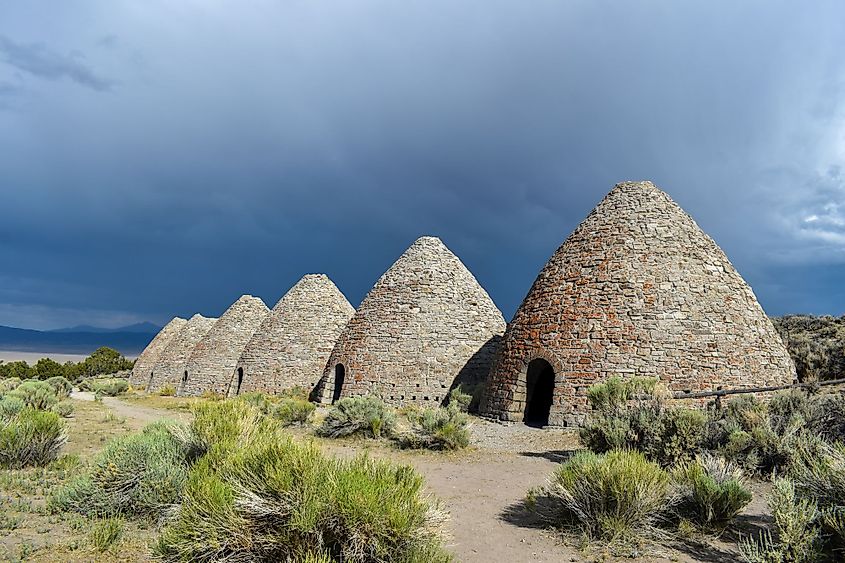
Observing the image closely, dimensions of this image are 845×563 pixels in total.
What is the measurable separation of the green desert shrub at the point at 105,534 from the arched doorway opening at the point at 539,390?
10.3 meters

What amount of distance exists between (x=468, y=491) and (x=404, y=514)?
159 inches

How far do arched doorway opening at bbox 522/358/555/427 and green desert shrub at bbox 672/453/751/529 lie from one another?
7942mm

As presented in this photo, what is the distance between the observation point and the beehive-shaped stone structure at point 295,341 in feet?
75.5

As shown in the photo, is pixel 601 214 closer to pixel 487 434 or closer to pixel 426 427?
pixel 487 434

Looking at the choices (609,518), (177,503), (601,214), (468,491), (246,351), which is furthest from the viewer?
(246,351)

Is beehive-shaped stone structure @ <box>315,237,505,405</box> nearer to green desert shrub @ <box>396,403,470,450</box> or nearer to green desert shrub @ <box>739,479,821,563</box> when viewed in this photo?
green desert shrub @ <box>396,403,470,450</box>

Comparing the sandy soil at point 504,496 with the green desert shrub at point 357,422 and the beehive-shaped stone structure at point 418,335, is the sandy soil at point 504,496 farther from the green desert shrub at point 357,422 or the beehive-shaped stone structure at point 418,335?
the beehive-shaped stone structure at point 418,335

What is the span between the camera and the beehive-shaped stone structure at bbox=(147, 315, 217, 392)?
1271 inches

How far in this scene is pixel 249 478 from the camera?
13.0 ft

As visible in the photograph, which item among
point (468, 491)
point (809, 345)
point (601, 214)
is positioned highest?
point (601, 214)

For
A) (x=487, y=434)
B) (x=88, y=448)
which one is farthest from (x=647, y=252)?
(x=88, y=448)

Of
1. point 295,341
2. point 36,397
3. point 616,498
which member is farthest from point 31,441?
point 295,341

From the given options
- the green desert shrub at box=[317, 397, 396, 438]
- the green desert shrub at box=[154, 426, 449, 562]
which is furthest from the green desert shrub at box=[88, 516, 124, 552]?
the green desert shrub at box=[317, 397, 396, 438]

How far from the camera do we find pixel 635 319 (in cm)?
1234
